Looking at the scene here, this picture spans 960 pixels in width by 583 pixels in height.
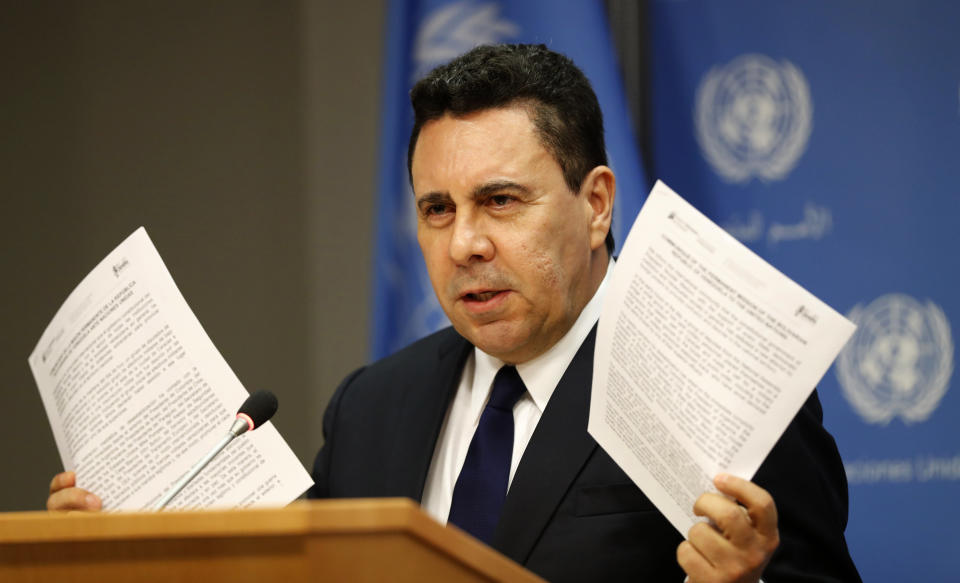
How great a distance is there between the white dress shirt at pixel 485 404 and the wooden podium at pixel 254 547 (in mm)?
937

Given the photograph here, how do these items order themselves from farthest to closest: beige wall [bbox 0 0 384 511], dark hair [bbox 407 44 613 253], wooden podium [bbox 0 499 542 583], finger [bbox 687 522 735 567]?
beige wall [bbox 0 0 384 511]
dark hair [bbox 407 44 613 253]
finger [bbox 687 522 735 567]
wooden podium [bbox 0 499 542 583]

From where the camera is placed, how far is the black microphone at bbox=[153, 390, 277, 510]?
1479 mm

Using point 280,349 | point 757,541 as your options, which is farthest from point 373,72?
point 757,541

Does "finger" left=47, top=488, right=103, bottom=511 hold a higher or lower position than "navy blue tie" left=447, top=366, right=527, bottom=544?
higher

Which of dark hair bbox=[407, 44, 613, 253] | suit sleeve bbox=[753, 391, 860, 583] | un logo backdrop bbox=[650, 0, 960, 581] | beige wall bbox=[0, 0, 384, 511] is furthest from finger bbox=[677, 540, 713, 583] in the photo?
beige wall bbox=[0, 0, 384, 511]

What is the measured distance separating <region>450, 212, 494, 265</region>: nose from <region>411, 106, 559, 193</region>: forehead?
81 millimetres

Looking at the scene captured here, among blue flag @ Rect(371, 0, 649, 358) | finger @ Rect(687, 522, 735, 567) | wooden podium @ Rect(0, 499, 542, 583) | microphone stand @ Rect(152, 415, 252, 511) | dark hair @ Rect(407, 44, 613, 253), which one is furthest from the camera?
blue flag @ Rect(371, 0, 649, 358)

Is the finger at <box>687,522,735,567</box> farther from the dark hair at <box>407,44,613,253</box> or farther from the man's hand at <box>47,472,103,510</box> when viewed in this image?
the man's hand at <box>47,472,103,510</box>

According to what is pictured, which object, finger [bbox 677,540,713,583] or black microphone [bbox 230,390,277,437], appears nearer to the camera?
finger [bbox 677,540,713,583]

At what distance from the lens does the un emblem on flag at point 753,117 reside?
111 inches

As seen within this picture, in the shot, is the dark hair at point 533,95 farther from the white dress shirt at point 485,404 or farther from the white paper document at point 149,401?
the white paper document at point 149,401

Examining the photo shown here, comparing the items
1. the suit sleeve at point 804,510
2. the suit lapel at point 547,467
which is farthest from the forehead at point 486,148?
the suit sleeve at point 804,510

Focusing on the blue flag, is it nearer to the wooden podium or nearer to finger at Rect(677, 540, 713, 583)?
finger at Rect(677, 540, 713, 583)

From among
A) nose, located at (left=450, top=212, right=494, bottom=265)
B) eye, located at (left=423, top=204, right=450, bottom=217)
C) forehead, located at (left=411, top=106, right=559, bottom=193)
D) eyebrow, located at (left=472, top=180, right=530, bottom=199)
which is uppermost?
forehead, located at (left=411, top=106, right=559, bottom=193)
